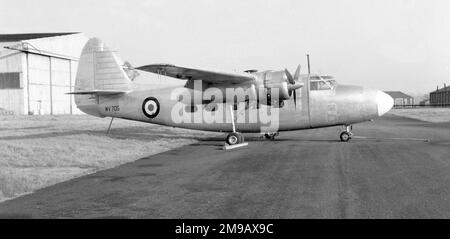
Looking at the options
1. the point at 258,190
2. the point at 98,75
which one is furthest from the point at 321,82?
the point at 258,190

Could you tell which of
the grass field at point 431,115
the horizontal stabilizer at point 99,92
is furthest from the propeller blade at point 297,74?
the grass field at point 431,115

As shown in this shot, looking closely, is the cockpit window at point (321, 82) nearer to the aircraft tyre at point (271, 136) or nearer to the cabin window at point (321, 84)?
the cabin window at point (321, 84)

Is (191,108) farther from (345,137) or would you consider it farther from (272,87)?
(345,137)

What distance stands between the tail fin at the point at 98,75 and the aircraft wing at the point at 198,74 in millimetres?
4355

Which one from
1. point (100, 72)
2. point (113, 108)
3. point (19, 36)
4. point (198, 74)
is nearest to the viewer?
point (198, 74)

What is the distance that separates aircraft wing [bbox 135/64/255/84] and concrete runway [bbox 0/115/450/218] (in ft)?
18.0

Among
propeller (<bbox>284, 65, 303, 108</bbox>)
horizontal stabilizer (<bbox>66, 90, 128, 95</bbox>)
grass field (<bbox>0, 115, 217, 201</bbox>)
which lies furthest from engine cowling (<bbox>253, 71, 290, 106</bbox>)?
horizontal stabilizer (<bbox>66, 90, 128, 95</bbox>)

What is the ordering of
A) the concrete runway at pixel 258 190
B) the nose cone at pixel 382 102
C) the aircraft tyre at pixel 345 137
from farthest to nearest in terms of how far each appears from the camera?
the aircraft tyre at pixel 345 137 → the nose cone at pixel 382 102 → the concrete runway at pixel 258 190

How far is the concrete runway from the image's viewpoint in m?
7.47

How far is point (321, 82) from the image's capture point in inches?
841

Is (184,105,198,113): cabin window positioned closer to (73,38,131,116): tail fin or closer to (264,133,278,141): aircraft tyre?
(73,38,131,116): tail fin

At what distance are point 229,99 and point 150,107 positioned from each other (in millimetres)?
4604

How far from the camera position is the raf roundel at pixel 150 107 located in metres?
23.1
